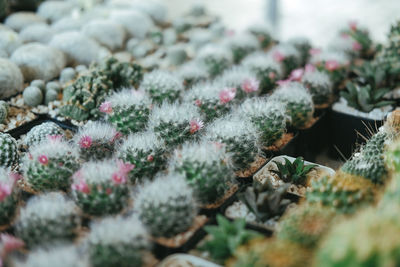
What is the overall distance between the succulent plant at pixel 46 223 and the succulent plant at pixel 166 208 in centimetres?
31

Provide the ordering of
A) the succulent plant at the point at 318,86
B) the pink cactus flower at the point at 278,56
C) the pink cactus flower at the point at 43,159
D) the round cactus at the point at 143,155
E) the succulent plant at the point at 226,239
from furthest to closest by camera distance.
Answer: the pink cactus flower at the point at 278,56, the succulent plant at the point at 318,86, the round cactus at the point at 143,155, the pink cactus flower at the point at 43,159, the succulent plant at the point at 226,239

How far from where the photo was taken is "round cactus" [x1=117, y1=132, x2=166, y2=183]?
2.47 metres

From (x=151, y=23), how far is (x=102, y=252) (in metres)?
3.79

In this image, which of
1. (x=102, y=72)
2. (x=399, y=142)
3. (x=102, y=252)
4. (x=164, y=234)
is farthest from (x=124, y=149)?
(x=399, y=142)

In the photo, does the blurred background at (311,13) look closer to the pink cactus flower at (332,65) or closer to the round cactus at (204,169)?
the pink cactus flower at (332,65)

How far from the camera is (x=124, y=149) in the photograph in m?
2.51

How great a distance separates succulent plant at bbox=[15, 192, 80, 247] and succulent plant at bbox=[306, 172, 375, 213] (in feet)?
3.71

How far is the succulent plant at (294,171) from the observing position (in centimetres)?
263

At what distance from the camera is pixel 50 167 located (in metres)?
2.37

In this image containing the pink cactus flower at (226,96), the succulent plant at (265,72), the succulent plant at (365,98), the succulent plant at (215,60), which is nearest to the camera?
the pink cactus flower at (226,96)

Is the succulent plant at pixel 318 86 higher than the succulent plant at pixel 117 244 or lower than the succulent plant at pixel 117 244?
higher

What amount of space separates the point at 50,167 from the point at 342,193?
150 centimetres

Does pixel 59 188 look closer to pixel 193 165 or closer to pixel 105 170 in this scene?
pixel 105 170

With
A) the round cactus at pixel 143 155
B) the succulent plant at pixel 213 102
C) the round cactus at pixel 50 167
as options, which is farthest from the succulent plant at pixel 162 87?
the round cactus at pixel 50 167
